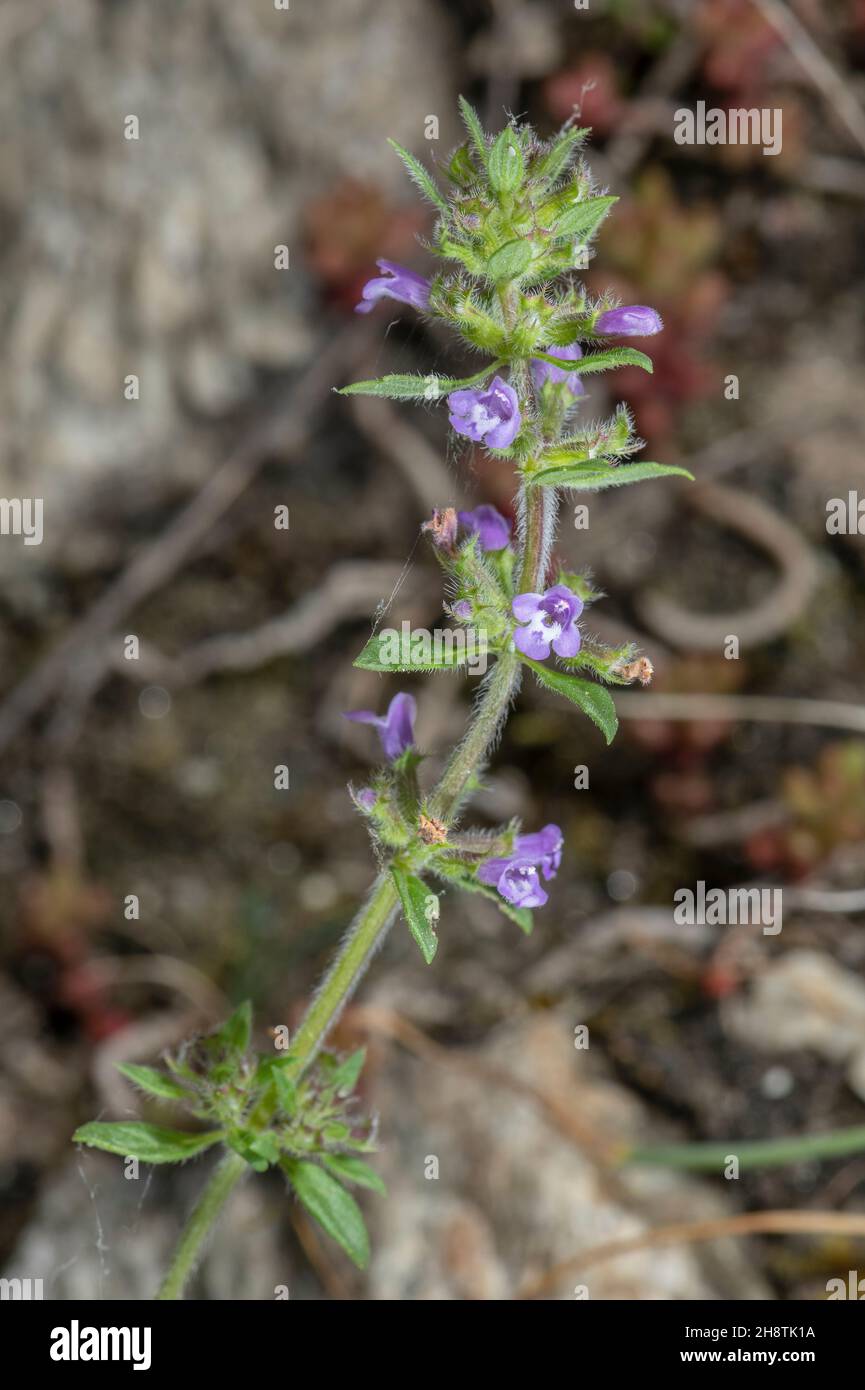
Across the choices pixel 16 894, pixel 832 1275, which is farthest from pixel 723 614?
pixel 16 894

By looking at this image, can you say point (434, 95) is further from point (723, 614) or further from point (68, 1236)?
point (68, 1236)

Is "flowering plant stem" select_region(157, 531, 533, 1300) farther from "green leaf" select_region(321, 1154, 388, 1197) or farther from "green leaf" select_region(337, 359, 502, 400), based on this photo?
"green leaf" select_region(337, 359, 502, 400)

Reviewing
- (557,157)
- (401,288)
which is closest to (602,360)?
(557,157)

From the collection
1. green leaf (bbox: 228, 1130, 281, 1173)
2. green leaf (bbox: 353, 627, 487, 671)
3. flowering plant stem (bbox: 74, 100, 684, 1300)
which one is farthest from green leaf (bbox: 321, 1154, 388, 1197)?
green leaf (bbox: 353, 627, 487, 671)

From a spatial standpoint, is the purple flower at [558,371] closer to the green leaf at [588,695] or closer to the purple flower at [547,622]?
the purple flower at [547,622]

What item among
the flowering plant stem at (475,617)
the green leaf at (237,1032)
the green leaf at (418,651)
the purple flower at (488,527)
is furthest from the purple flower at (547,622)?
the green leaf at (237,1032)
